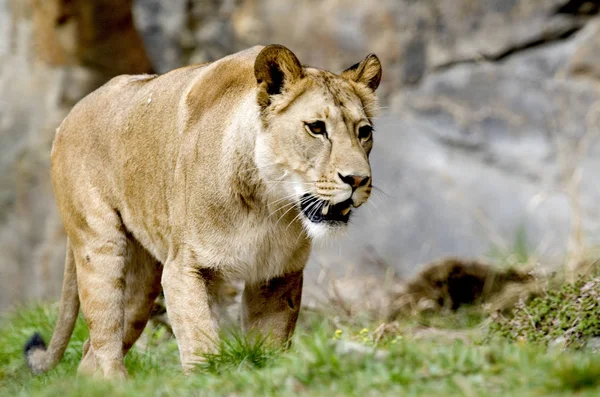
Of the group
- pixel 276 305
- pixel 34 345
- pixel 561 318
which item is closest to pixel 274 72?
pixel 276 305

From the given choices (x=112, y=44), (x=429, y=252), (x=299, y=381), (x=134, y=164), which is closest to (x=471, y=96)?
(x=429, y=252)

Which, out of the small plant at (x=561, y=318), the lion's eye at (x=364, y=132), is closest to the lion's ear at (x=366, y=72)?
the lion's eye at (x=364, y=132)

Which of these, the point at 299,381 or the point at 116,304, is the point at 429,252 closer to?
the point at 116,304

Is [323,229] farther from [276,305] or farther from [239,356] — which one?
[239,356]

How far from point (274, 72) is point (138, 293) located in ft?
5.97

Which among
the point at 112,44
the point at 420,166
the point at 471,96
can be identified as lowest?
the point at 420,166

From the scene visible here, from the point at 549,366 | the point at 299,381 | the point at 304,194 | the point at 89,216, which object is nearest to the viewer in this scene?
the point at 549,366

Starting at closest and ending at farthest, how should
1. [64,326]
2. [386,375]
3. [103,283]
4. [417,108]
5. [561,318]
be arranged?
[386,375] < [561,318] < [103,283] < [64,326] < [417,108]

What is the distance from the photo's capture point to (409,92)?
35.5 feet

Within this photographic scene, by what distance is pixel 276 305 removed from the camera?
5.37 m

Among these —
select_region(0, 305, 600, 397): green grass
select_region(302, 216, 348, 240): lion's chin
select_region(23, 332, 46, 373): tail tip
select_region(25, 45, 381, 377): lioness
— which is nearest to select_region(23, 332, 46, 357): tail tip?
select_region(23, 332, 46, 373): tail tip

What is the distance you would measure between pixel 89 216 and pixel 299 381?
2345 mm

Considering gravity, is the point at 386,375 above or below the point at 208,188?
below

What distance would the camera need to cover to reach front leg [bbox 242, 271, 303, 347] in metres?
5.34
